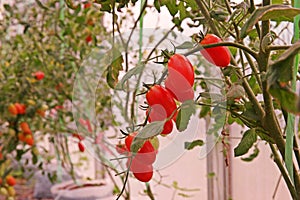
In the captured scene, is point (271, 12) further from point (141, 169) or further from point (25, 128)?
point (25, 128)

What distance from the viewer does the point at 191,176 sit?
1.37 m

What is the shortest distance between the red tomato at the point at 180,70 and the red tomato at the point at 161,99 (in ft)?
0.04

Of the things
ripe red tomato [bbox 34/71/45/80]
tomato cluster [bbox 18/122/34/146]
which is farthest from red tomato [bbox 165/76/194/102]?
ripe red tomato [bbox 34/71/45/80]

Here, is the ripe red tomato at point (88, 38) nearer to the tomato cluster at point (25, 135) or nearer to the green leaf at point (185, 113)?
the tomato cluster at point (25, 135)

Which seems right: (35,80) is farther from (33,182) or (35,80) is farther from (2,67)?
(33,182)

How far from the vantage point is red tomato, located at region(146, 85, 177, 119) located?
0.32 m

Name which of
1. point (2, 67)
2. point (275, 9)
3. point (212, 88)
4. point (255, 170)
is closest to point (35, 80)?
point (2, 67)

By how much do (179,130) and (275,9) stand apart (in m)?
0.11

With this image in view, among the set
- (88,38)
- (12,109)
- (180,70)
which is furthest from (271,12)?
(88,38)

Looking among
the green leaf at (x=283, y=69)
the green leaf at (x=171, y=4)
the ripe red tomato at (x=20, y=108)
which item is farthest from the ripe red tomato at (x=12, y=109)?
the green leaf at (x=283, y=69)

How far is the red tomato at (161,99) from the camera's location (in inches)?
12.6

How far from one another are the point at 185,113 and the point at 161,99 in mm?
20

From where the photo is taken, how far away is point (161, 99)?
1.05ft

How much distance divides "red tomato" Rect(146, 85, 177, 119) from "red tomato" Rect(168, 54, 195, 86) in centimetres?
1
